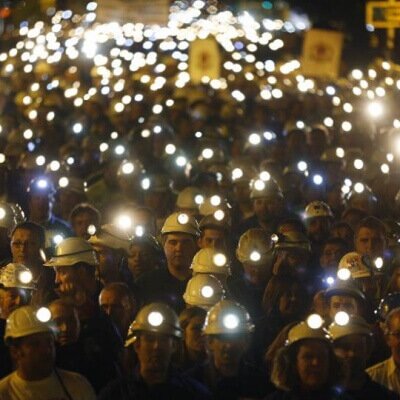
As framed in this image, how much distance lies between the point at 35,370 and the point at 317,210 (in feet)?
19.5

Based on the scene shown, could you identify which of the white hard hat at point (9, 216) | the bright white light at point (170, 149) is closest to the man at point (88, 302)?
the white hard hat at point (9, 216)

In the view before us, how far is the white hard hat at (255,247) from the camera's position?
37.7 feet

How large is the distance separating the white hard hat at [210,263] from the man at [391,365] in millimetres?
2363

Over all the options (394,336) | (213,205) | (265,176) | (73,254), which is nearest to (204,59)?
(265,176)

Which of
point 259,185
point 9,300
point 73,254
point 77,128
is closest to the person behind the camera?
point 9,300

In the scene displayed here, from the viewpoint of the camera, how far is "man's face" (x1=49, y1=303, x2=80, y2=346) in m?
8.92

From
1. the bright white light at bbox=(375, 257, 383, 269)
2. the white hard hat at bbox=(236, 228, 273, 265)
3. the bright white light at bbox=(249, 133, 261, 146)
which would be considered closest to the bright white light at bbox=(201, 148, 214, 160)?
the bright white light at bbox=(249, 133, 261, 146)

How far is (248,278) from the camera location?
37.1ft

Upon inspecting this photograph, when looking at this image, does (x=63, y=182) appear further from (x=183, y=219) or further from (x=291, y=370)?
(x=291, y=370)

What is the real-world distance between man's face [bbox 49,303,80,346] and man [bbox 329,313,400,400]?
1.79 metres

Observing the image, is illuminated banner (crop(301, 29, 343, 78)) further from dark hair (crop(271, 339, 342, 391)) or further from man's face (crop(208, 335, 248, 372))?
dark hair (crop(271, 339, 342, 391))

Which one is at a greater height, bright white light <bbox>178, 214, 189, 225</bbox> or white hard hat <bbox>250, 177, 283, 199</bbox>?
bright white light <bbox>178, 214, 189, 225</bbox>

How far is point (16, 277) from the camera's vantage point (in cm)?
981

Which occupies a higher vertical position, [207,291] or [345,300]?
[345,300]
